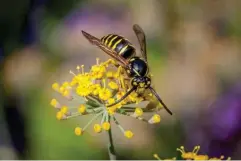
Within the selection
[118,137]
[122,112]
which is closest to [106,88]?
[122,112]

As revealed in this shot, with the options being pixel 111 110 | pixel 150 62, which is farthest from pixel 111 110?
pixel 150 62

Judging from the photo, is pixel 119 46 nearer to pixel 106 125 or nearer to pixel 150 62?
pixel 106 125

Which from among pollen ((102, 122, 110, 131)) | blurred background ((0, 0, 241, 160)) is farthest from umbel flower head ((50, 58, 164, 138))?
blurred background ((0, 0, 241, 160))

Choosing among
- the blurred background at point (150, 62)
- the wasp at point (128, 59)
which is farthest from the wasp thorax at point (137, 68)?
the blurred background at point (150, 62)

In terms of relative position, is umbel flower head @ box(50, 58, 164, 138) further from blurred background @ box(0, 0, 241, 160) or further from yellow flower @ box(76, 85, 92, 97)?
blurred background @ box(0, 0, 241, 160)

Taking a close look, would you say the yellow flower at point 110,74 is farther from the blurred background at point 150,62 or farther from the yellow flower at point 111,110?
the blurred background at point 150,62

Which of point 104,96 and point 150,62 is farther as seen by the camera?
point 150,62

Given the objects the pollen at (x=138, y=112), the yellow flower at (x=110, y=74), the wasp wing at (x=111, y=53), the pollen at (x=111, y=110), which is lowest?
the pollen at (x=138, y=112)

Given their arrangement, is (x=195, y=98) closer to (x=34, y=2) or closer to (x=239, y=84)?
(x=239, y=84)
